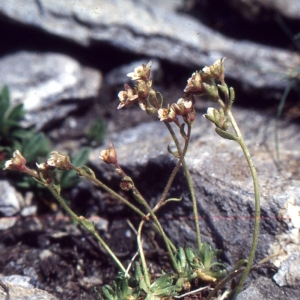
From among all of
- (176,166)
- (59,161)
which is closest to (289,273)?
(176,166)

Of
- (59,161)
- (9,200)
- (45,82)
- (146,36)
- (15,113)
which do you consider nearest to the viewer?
(59,161)

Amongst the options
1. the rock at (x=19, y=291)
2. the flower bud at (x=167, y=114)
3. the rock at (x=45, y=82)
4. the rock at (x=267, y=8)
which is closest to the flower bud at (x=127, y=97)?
the flower bud at (x=167, y=114)

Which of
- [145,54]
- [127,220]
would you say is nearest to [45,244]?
[127,220]

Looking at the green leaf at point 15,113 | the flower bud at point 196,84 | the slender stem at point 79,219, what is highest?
the flower bud at point 196,84

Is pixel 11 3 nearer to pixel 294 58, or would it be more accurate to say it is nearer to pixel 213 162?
pixel 213 162

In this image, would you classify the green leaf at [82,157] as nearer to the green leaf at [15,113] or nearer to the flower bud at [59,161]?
the green leaf at [15,113]

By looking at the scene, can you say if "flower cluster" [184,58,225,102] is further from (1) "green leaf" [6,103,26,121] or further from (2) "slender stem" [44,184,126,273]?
(1) "green leaf" [6,103,26,121]

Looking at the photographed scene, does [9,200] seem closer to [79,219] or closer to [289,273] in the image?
[79,219]
